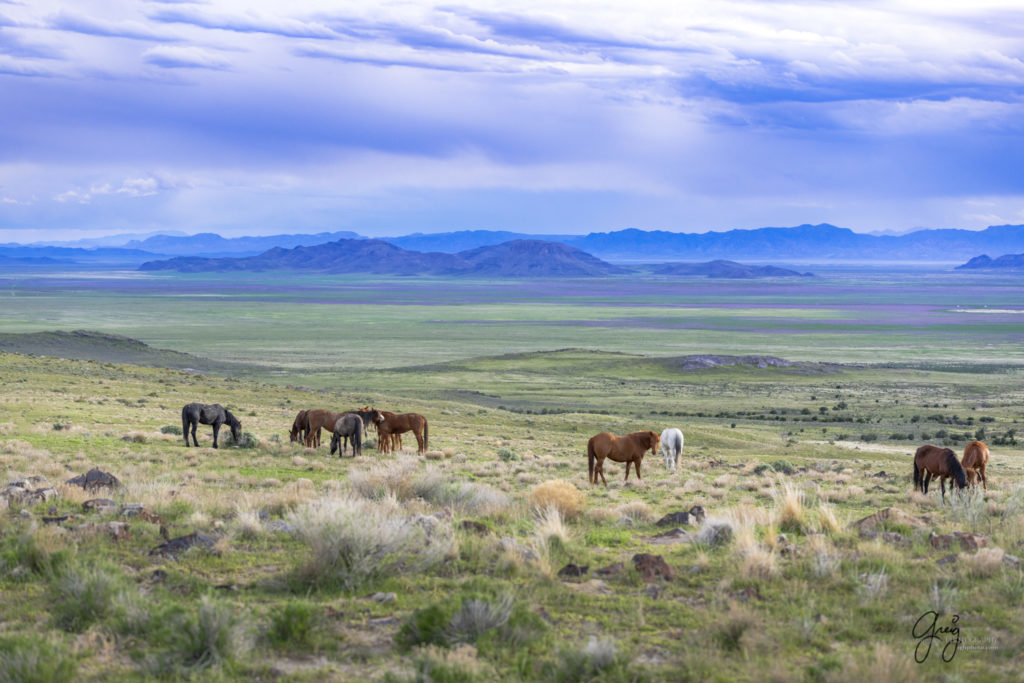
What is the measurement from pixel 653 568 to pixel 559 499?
343 cm

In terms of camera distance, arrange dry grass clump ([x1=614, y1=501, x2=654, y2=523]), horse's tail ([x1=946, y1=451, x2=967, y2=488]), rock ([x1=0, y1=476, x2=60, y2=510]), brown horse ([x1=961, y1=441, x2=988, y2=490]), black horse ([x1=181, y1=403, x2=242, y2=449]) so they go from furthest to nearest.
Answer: black horse ([x1=181, y1=403, x2=242, y2=449]), brown horse ([x1=961, y1=441, x2=988, y2=490]), horse's tail ([x1=946, y1=451, x2=967, y2=488]), dry grass clump ([x1=614, y1=501, x2=654, y2=523]), rock ([x1=0, y1=476, x2=60, y2=510])

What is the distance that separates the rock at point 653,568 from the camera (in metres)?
8.68

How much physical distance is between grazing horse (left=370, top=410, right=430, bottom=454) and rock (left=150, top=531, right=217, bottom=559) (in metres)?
11.3

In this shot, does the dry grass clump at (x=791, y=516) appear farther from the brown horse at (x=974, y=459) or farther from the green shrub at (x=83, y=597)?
the green shrub at (x=83, y=597)

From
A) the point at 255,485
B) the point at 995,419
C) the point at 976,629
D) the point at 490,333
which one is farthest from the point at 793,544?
the point at 490,333

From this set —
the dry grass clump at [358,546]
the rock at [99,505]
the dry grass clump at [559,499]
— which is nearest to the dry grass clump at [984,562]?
the dry grass clump at [559,499]

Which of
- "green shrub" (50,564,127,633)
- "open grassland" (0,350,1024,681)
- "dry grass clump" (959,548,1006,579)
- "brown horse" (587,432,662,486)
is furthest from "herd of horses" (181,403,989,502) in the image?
"green shrub" (50,564,127,633)

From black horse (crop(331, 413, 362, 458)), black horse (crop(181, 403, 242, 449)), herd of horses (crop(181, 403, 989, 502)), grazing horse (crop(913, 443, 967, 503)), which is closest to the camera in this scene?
grazing horse (crop(913, 443, 967, 503))

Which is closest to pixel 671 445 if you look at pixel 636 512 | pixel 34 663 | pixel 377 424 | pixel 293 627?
pixel 377 424

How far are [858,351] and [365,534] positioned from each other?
312ft

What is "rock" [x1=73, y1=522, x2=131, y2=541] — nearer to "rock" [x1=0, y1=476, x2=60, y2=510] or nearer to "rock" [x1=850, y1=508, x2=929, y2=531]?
"rock" [x1=0, y1=476, x2=60, y2=510]

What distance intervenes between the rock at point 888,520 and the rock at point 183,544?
7262 mm

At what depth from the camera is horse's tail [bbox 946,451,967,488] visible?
549 inches

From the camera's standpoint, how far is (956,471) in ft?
46.2
